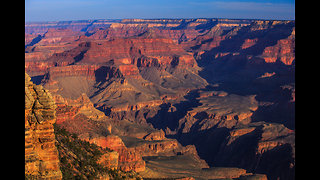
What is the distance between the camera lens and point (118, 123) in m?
78.4

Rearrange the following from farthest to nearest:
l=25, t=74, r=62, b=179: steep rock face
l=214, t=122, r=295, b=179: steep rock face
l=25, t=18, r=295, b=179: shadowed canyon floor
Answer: l=214, t=122, r=295, b=179: steep rock face < l=25, t=18, r=295, b=179: shadowed canyon floor < l=25, t=74, r=62, b=179: steep rock face

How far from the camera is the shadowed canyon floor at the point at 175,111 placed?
181 feet

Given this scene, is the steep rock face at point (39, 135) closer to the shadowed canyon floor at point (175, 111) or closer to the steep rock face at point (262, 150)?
the shadowed canyon floor at point (175, 111)

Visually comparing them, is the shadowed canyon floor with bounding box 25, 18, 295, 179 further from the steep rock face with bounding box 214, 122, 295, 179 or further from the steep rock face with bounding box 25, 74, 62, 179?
the steep rock face with bounding box 25, 74, 62, 179

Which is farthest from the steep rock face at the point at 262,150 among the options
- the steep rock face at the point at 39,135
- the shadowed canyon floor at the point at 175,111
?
the steep rock face at the point at 39,135

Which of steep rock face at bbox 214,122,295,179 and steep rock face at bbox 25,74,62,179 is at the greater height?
steep rock face at bbox 25,74,62,179

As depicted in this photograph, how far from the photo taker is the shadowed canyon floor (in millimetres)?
55122

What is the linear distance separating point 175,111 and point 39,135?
107 meters

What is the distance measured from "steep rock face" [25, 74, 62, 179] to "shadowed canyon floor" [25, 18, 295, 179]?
11759 mm

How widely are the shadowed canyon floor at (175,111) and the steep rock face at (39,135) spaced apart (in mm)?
11759

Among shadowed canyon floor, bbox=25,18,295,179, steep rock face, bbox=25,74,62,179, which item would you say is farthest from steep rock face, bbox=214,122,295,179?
steep rock face, bbox=25,74,62,179
